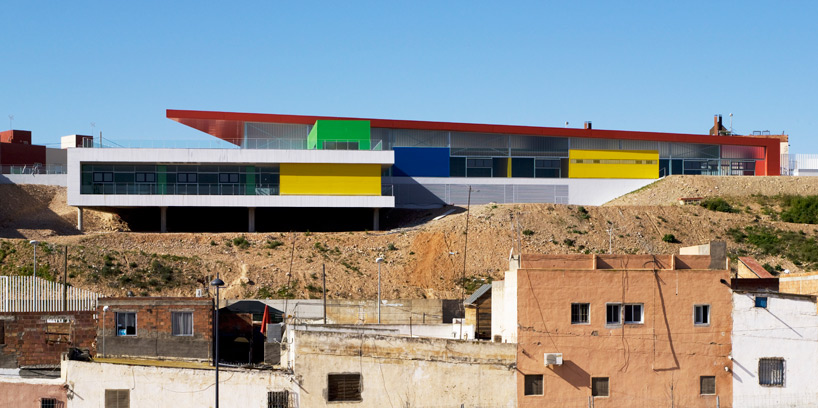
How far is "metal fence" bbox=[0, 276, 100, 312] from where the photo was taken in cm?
4391

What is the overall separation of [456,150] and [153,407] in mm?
48587

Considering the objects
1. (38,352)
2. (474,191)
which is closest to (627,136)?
(474,191)

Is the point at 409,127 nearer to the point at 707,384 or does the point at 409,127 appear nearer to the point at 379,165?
the point at 379,165

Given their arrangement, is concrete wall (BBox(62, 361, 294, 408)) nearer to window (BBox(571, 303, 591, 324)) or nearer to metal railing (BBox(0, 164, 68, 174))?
window (BBox(571, 303, 591, 324))

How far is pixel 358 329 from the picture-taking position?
40812 mm

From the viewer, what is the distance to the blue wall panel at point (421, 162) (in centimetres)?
8038

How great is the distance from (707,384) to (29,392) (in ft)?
73.2

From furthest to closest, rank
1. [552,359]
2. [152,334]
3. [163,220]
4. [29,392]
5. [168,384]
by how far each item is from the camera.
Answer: [163,220], [152,334], [552,359], [29,392], [168,384]

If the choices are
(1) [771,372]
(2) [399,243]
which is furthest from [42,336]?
(2) [399,243]

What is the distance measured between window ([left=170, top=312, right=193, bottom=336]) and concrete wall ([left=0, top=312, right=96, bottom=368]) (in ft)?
9.61

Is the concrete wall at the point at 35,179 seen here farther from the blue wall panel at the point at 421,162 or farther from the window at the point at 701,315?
the window at the point at 701,315

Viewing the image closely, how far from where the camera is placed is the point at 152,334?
128 ft

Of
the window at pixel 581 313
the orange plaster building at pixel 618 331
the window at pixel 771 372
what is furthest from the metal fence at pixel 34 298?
the window at pixel 771 372

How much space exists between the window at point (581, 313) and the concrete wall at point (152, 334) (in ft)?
40.9
